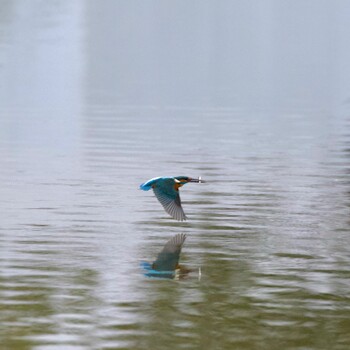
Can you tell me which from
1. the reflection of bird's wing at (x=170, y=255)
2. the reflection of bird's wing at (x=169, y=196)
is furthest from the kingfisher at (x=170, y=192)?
the reflection of bird's wing at (x=170, y=255)

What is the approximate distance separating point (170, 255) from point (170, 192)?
1367mm

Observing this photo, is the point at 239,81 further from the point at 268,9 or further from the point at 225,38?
the point at 268,9

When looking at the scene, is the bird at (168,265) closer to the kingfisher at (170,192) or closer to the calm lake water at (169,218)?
the calm lake water at (169,218)

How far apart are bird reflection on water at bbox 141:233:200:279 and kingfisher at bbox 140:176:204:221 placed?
0.63m

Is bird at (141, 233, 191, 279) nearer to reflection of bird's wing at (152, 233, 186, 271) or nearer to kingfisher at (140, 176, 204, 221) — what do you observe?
reflection of bird's wing at (152, 233, 186, 271)

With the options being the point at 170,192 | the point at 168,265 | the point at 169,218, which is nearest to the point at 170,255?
the point at 168,265

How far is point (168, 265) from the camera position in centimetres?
1661

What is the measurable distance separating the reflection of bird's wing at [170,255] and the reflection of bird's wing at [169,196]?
0.94ft

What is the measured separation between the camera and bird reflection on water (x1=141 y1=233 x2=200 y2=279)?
1606 cm

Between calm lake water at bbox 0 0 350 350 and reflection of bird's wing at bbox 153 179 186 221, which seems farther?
reflection of bird's wing at bbox 153 179 186 221

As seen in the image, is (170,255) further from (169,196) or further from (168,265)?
(169,196)

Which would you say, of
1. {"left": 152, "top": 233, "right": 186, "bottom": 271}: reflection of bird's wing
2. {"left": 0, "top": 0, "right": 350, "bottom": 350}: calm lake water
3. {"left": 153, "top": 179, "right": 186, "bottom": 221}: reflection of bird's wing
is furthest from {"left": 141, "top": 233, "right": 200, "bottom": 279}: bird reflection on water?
{"left": 153, "top": 179, "right": 186, "bottom": 221}: reflection of bird's wing

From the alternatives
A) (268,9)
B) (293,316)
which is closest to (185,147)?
(293,316)

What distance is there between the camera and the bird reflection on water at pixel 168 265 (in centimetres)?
1606
